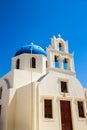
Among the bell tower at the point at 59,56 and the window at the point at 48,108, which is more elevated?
the bell tower at the point at 59,56

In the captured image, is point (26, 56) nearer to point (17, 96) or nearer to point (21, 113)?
point (17, 96)

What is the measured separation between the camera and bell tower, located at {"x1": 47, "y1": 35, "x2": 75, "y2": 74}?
16234 mm

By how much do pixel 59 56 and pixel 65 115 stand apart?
19.7 feet

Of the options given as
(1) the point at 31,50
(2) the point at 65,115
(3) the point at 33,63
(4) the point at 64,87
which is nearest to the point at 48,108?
(2) the point at 65,115

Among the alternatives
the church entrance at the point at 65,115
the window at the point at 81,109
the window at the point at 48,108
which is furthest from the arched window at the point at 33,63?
the window at the point at 81,109

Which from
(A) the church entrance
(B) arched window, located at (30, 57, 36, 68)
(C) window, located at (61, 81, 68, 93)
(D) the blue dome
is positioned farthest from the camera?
(D) the blue dome

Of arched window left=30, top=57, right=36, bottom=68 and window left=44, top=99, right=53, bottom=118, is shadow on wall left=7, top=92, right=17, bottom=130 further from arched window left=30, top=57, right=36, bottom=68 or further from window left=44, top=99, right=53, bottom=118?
arched window left=30, top=57, right=36, bottom=68

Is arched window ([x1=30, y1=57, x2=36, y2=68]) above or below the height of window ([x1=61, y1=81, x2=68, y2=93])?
above

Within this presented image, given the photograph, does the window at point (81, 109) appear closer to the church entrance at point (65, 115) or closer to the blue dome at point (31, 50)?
the church entrance at point (65, 115)

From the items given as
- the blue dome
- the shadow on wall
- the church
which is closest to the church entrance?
the church

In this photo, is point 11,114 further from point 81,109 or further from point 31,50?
point 31,50

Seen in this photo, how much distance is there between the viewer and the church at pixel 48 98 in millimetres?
13473

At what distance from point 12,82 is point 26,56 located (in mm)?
4468

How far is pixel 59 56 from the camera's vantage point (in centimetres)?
1703
